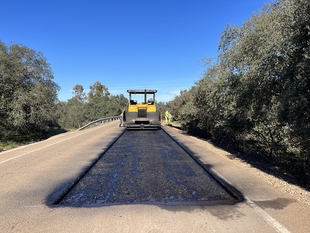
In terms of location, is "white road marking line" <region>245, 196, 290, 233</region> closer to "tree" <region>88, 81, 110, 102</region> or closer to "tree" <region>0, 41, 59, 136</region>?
"tree" <region>0, 41, 59, 136</region>

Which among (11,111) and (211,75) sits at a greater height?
(211,75)

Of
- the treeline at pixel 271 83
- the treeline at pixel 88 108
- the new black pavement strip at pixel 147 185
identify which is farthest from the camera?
the treeline at pixel 88 108

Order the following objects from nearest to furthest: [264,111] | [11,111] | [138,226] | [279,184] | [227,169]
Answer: [138,226], [279,184], [227,169], [264,111], [11,111]

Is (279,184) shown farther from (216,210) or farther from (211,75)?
(211,75)

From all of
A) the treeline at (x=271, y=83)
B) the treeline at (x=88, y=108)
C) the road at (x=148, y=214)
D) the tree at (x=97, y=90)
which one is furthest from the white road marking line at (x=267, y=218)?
the tree at (x=97, y=90)

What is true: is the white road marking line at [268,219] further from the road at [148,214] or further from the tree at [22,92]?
the tree at [22,92]

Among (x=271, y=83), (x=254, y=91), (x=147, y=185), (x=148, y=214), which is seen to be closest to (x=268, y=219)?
(x=148, y=214)

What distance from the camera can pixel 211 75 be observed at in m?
13.2

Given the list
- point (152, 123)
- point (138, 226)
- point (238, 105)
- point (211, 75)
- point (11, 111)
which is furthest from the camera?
point (152, 123)

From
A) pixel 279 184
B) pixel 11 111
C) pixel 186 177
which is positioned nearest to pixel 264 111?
pixel 279 184

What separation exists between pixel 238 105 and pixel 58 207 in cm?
720

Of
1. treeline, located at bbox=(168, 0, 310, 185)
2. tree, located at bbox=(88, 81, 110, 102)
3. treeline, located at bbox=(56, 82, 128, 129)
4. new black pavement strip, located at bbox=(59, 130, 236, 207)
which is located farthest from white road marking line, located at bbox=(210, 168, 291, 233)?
tree, located at bbox=(88, 81, 110, 102)

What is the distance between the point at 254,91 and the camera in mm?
8273

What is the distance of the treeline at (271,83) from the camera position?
5.78 meters
